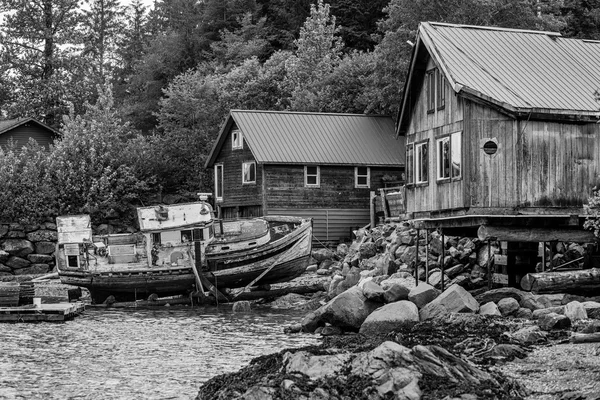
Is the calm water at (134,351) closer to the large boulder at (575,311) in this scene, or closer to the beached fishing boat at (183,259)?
the beached fishing boat at (183,259)

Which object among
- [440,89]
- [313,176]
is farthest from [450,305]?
[313,176]

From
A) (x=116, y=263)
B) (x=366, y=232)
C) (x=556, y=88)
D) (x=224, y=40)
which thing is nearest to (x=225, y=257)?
(x=116, y=263)

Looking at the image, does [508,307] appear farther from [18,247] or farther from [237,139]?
[18,247]

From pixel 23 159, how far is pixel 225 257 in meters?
21.9

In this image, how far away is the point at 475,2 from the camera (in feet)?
163

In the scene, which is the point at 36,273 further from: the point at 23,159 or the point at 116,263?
the point at 116,263

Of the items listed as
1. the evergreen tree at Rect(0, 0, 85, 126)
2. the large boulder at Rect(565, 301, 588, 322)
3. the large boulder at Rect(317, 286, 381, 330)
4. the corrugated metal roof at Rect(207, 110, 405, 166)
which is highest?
the evergreen tree at Rect(0, 0, 85, 126)

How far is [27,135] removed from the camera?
64375 mm

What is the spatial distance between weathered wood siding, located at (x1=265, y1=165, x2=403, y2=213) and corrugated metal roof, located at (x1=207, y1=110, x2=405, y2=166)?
56 centimetres

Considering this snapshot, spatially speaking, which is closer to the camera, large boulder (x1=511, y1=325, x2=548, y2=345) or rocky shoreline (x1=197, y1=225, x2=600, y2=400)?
rocky shoreline (x1=197, y1=225, x2=600, y2=400)

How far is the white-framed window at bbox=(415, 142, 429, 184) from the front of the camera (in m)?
31.1

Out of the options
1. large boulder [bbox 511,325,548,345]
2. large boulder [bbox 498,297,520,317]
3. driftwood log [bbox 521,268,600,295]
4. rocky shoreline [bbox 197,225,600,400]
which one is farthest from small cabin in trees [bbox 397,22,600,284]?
large boulder [bbox 511,325,548,345]

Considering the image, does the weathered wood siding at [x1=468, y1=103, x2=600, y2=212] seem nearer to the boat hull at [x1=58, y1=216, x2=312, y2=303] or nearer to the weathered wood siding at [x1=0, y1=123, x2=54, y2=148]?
the boat hull at [x1=58, y1=216, x2=312, y2=303]

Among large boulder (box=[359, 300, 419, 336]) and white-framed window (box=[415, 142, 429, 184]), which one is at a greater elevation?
white-framed window (box=[415, 142, 429, 184])
